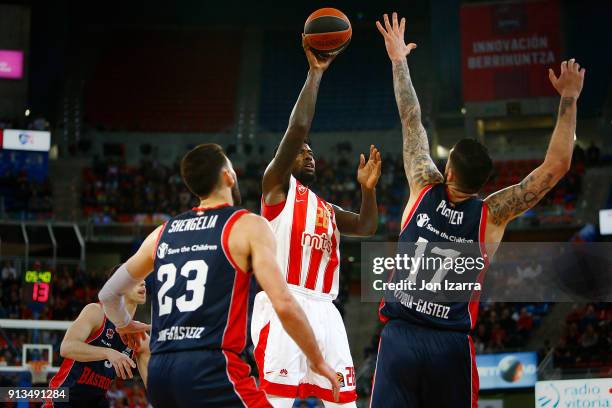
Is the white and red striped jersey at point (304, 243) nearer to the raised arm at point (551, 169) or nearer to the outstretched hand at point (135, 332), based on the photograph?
the outstretched hand at point (135, 332)

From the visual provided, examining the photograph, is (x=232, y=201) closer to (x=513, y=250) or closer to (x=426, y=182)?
(x=426, y=182)

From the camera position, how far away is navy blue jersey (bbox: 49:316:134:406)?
682cm

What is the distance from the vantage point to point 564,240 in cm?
2412

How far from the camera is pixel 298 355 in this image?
6.15 metres

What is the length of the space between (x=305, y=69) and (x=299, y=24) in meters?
2.64

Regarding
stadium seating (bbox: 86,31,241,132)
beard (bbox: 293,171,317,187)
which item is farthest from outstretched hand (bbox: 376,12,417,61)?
stadium seating (bbox: 86,31,241,132)

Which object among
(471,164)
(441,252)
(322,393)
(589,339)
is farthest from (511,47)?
(441,252)

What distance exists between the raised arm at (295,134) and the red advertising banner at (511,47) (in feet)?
80.6

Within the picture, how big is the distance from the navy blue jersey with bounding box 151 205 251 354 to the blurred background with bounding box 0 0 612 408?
13.2 metres

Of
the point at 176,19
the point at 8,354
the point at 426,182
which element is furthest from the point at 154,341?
the point at 176,19

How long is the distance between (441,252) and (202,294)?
1537 mm

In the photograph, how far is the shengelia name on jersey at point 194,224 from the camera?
4.32 m

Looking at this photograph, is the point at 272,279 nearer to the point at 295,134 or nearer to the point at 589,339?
the point at 295,134

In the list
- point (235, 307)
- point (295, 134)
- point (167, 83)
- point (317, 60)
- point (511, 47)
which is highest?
point (511, 47)
